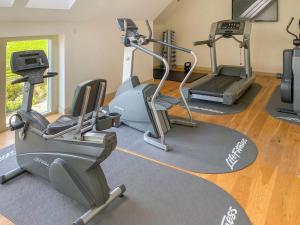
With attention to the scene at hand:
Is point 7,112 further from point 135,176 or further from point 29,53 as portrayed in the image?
point 135,176

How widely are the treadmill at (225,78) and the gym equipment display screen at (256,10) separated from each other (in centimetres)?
135

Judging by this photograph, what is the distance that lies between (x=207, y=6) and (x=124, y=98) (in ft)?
14.3

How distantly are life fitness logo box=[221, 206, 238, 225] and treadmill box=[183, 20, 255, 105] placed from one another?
2365mm

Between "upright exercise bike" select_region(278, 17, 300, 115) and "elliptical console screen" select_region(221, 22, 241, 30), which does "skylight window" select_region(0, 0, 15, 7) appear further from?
"elliptical console screen" select_region(221, 22, 241, 30)

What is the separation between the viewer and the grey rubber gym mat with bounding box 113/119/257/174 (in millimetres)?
2732

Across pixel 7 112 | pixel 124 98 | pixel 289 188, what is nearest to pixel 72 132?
pixel 124 98

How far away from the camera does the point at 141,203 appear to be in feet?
7.04

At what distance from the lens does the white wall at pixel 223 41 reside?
6.11 meters

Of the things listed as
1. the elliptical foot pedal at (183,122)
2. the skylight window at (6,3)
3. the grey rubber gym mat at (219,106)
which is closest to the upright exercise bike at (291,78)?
the grey rubber gym mat at (219,106)

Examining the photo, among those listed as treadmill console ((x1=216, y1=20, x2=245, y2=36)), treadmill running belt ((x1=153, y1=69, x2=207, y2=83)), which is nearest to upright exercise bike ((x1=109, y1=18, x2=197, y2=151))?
treadmill console ((x1=216, y1=20, x2=245, y2=36))

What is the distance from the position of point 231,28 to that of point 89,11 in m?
2.56

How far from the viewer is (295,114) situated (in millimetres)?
4008

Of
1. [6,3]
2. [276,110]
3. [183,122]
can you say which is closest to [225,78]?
[276,110]

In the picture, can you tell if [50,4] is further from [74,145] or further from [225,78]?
[225,78]
